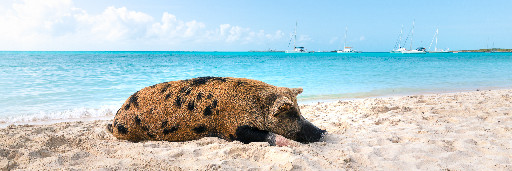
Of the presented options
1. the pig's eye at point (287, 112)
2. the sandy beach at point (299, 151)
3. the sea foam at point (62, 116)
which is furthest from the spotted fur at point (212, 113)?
the sea foam at point (62, 116)

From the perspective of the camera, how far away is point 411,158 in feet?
11.6

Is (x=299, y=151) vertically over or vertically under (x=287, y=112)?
under

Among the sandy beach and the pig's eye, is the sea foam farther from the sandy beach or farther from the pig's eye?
the pig's eye

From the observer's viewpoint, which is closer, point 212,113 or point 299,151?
point 299,151

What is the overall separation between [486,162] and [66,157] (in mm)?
4594

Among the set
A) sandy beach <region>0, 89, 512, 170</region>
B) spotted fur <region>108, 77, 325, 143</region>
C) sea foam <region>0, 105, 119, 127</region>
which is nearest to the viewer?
sandy beach <region>0, 89, 512, 170</region>

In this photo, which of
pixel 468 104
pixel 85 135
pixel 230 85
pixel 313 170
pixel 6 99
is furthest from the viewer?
pixel 6 99

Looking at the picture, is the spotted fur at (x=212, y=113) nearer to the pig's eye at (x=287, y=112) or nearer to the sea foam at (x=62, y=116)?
the pig's eye at (x=287, y=112)

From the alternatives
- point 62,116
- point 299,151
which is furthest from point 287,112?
point 62,116

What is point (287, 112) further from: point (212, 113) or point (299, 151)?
point (212, 113)

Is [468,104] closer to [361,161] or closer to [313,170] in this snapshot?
[361,161]

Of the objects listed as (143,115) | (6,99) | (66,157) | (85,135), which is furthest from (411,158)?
Result: (6,99)

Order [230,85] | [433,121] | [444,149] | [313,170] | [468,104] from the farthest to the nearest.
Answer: [468,104]
[433,121]
[230,85]
[444,149]
[313,170]

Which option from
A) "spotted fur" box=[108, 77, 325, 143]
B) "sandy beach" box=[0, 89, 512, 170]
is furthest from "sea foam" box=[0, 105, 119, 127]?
"spotted fur" box=[108, 77, 325, 143]
